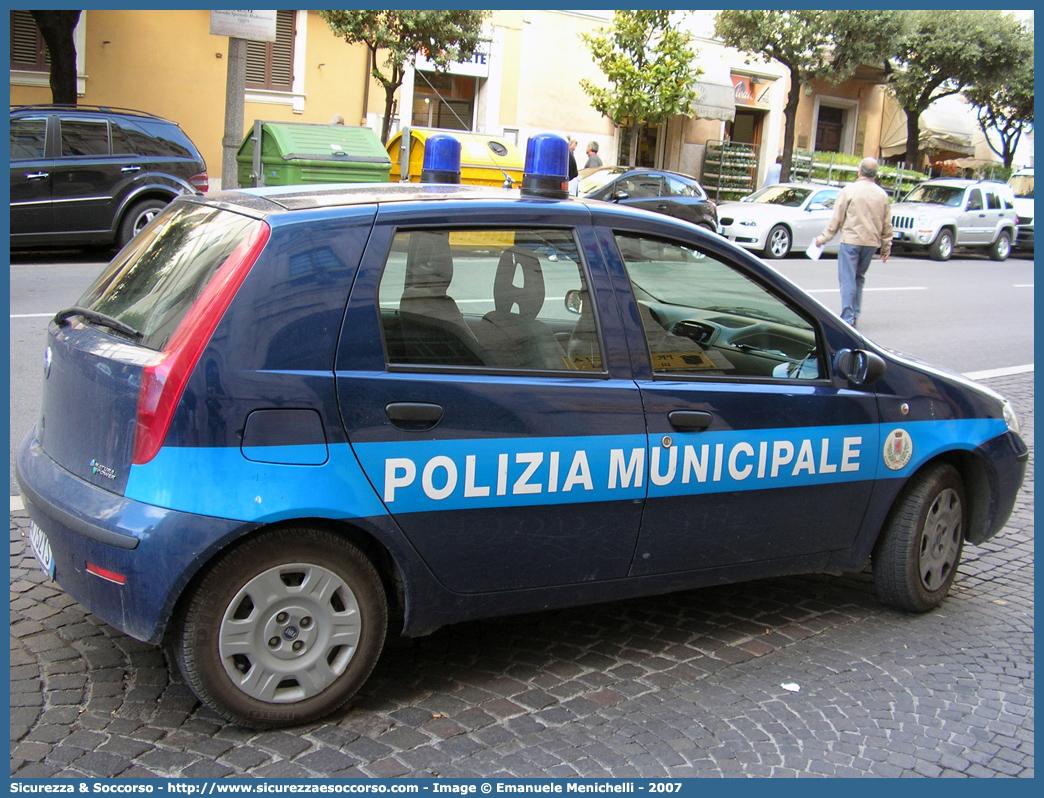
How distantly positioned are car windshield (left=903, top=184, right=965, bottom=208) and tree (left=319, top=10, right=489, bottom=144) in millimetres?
11394

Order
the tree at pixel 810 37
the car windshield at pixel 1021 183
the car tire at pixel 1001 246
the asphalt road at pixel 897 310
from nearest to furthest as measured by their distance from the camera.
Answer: the asphalt road at pixel 897 310, the car tire at pixel 1001 246, the tree at pixel 810 37, the car windshield at pixel 1021 183

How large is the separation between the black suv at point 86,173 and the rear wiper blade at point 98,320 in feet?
34.2

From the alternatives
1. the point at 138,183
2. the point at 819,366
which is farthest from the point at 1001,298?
the point at 819,366

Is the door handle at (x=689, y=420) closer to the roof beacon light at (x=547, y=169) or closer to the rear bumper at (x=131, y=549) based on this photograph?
the roof beacon light at (x=547, y=169)

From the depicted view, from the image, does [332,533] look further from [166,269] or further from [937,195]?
[937,195]

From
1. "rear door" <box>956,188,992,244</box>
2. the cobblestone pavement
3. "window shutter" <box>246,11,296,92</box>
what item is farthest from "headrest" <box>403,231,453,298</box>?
"rear door" <box>956,188,992,244</box>

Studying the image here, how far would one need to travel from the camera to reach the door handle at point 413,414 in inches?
123

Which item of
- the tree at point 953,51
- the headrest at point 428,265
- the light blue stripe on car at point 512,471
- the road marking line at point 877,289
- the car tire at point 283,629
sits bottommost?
the car tire at point 283,629

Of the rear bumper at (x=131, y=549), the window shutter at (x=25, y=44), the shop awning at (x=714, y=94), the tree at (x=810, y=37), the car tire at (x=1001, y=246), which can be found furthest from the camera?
the shop awning at (x=714, y=94)

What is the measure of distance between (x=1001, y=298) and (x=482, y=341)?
1575 cm

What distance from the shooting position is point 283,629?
3104 mm

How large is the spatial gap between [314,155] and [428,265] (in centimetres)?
1257

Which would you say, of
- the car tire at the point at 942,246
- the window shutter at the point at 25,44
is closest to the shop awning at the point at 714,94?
the car tire at the point at 942,246

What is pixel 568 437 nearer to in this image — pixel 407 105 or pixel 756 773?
pixel 756 773
